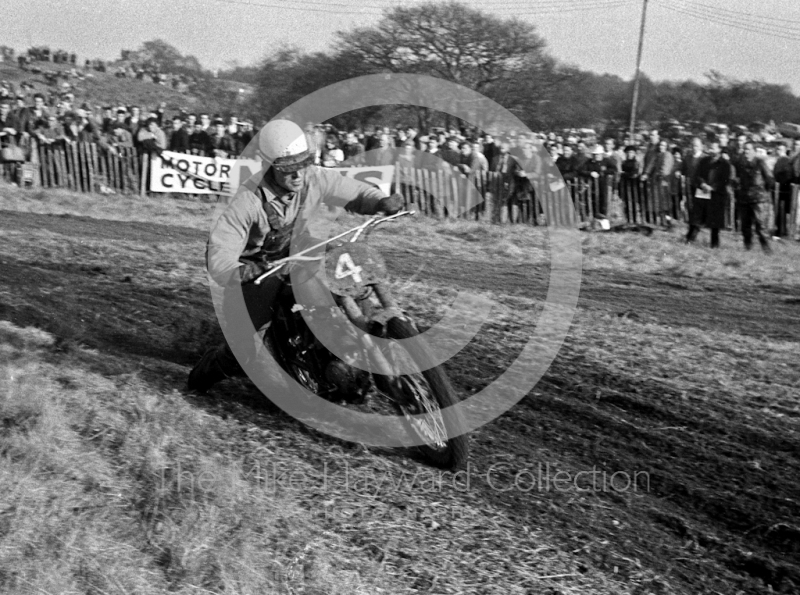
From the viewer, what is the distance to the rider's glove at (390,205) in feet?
15.7

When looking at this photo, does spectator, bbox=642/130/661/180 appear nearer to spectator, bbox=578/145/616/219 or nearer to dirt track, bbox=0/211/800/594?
spectator, bbox=578/145/616/219

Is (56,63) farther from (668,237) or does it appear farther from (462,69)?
(668,237)

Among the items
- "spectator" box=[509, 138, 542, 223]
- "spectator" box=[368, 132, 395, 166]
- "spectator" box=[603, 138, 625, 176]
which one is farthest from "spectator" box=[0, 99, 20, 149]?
"spectator" box=[603, 138, 625, 176]

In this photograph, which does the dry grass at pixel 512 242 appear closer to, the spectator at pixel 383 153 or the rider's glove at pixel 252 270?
the spectator at pixel 383 153

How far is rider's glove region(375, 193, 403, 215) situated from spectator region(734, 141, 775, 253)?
9.73 meters

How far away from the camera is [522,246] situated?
42.1 ft

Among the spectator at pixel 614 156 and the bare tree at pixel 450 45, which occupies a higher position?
the bare tree at pixel 450 45

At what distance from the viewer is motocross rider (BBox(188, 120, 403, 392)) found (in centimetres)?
452

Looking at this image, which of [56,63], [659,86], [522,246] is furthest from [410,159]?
[56,63]

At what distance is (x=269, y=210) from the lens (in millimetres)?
4820

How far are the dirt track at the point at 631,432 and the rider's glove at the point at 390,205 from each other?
1.35 meters

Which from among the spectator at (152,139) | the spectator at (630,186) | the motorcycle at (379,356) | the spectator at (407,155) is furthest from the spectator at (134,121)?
the motorcycle at (379,356)

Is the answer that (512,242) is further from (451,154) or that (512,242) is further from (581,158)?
(451,154)

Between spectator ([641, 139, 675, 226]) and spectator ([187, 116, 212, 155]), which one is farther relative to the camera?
spectator ([187, 116, 212, 155])
